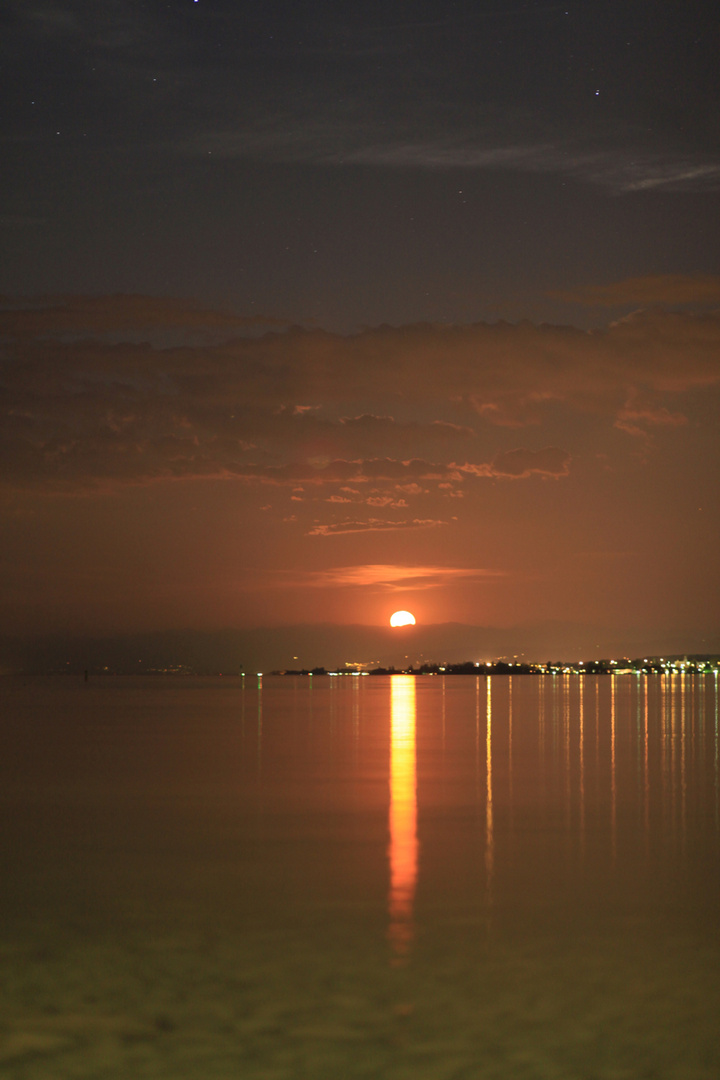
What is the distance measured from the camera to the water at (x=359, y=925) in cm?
794

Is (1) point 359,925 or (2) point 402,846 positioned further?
(2) point 402,846

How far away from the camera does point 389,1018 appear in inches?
Answer: 336

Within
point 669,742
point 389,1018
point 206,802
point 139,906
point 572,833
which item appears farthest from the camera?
point 669,742

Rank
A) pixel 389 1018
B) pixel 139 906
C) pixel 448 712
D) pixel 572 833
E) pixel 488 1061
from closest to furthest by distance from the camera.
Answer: pixel 488 1061 < pixel 389 1018 < pixel 139 906 < pixel 572 833 < pixel 448 712

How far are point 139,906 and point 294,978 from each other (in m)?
3.41

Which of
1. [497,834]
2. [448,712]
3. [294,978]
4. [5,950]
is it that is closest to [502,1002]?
[294,978]

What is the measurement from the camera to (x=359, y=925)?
1162 centimetres

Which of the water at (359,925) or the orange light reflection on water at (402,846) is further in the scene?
the orange light reflection on water at (402,846)

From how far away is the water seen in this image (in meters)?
7.94

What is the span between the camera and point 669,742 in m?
36.6

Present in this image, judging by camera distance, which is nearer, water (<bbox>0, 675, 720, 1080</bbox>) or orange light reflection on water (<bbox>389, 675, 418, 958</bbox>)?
water (<bbox>0, 675, 720, 1080</bbox>)

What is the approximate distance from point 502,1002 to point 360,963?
1.53 metres

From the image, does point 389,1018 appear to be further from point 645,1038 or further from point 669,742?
point 669,742

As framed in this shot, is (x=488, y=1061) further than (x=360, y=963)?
No
